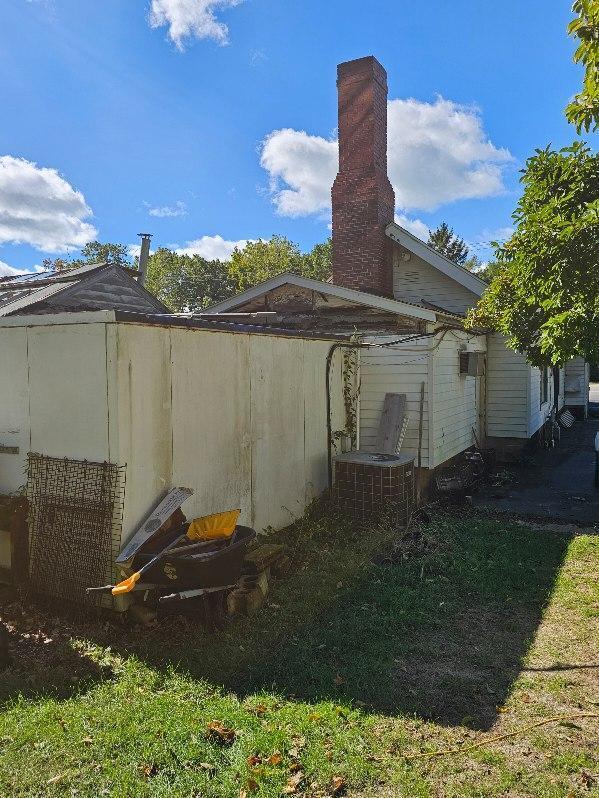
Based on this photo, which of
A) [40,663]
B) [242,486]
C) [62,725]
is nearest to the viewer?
[62,725]

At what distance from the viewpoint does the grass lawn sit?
2912 mm

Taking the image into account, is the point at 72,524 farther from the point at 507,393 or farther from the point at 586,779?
the point at 507,393

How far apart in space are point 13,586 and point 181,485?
1.89 m

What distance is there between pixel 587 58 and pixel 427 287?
8.78 metres

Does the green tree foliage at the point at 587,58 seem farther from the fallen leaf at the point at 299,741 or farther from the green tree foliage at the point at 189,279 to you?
the green tree foliage at the point at 189,279

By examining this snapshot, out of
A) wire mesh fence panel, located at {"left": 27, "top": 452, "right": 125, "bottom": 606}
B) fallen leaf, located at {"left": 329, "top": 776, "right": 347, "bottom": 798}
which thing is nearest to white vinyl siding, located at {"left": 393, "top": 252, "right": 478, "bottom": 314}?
wire mesh fence panel, located at {"left": 27, "top": 452, "right": 125, "bottom": 606}

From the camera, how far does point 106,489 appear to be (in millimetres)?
4828

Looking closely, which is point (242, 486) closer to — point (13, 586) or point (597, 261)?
point (13, 586)

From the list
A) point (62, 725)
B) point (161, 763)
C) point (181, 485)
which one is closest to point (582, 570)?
point (181, 485)

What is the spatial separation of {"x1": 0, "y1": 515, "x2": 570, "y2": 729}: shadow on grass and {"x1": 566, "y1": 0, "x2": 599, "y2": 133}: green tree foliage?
4364 millimetres

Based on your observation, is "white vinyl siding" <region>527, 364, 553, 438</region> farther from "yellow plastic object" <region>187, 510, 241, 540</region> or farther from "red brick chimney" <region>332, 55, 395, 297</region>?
"yellow plastic object" <region>187, 510, 241, 540</region>

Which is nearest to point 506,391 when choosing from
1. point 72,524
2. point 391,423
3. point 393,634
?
point 391,423

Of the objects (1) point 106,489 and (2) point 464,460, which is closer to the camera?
(1) point 106,489

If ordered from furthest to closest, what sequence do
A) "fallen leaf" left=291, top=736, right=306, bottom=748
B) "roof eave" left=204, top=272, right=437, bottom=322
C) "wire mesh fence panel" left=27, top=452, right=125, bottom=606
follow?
"roof eave" left=204, top=272, right=437, bottom=322 < "wire mesh fence panel" left=27, top=452, right=125, bottom=606 < "fallen leaf" left=291, top=736, right=306, bottom=748
